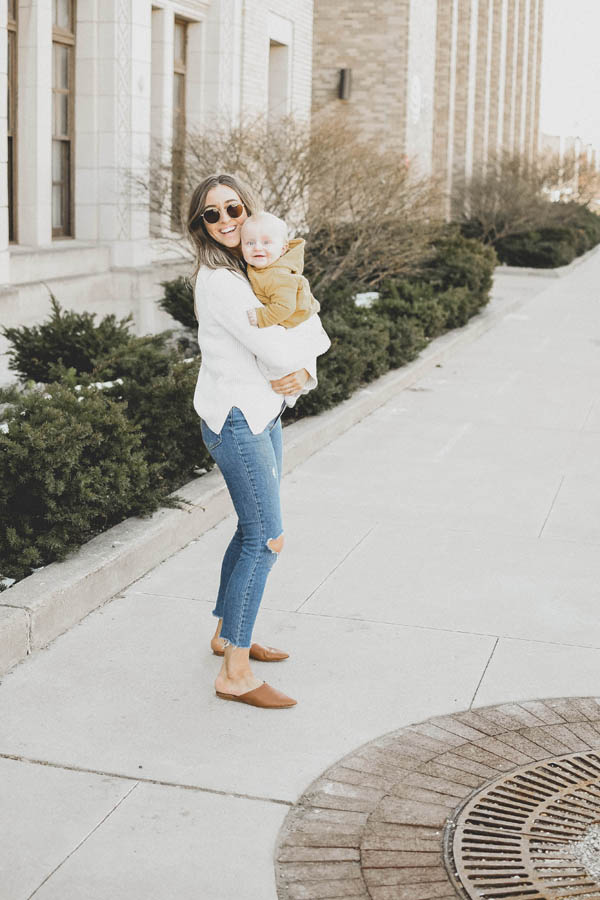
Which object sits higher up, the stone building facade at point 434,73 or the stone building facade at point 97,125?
the stone building facade at point 434,73

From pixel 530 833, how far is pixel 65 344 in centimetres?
667

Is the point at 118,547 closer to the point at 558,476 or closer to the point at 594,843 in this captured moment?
the point at 594,843

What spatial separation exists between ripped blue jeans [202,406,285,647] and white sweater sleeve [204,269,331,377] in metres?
0.25

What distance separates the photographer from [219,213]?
432cm

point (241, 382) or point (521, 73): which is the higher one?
point (521, 73)

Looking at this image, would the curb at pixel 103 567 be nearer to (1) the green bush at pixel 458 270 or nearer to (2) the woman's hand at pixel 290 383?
(2) the woman's hand at pixel 290 383

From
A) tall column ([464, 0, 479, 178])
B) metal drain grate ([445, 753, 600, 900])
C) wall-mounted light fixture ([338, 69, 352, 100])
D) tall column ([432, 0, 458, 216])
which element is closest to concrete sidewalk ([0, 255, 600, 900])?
metal drain grate ([445, 753, 600, 900])

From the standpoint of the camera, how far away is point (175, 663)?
486cm

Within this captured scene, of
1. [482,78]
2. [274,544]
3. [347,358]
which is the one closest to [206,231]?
[274,544]

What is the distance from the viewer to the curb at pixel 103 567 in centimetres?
484

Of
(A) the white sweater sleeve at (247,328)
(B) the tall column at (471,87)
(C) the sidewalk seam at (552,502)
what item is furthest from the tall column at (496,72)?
(A) the white sweater sleeve at (247,328)

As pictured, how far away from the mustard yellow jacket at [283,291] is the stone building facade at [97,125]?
7865mm

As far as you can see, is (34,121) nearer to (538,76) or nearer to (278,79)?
(278,79)

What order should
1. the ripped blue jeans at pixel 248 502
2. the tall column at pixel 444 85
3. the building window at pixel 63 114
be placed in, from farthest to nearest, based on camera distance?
the tall column at pixel 444 85 < the building window at pixel 63 114 < the ripped blue jeans at pixel 248 502
